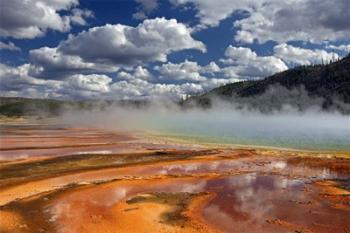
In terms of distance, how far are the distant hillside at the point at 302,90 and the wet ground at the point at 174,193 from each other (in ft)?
318

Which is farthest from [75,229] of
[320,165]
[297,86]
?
[297,86]

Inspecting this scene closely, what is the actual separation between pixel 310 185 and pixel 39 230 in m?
12.7

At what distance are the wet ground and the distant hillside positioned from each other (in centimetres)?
9679

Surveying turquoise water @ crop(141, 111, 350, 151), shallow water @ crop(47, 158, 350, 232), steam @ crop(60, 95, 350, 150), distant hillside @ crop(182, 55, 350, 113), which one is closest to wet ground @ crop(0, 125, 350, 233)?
shallow water @ crop(47, 158, 350, 232)

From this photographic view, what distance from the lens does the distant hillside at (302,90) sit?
127 meters

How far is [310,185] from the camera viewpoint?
1941 centimetres

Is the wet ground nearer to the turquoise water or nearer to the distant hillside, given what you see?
the turquoise water

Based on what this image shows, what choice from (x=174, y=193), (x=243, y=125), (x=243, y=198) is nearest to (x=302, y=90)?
(x=243, y=125)

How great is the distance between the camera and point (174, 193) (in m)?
17.5

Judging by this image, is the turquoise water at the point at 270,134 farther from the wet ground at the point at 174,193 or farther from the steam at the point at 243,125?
the wet ground at the point at 174,193

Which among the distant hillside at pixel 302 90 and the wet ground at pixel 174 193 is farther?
the distant hillside at pixel 302 90

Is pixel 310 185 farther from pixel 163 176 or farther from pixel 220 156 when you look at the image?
pixel 220 156

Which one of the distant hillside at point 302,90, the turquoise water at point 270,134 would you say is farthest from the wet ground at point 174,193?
the distant hillside at point 302,90

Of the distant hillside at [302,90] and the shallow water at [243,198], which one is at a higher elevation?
the distant hillside at [302,90]
